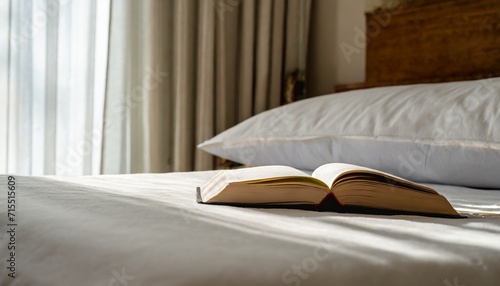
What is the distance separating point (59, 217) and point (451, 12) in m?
1.78

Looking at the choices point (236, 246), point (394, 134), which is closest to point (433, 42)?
point (394, 134)

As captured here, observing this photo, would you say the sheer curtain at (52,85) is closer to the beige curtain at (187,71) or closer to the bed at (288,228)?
the beige curtain at (187,71)

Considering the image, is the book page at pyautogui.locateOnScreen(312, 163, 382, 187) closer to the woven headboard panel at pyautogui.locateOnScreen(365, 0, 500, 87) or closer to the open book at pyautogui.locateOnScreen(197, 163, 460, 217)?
the open book at pyautogui.locateOnScreen(197, 163, 460, 217)

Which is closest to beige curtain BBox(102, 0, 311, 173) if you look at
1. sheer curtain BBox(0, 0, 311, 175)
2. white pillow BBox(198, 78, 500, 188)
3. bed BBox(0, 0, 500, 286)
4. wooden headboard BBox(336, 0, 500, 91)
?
sheer curtain BBox(0, 0, 311, 175)

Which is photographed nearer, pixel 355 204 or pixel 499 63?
pixel 355 204

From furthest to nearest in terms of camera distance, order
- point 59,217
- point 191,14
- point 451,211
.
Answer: point 191,14, point 451,211, point 59,217

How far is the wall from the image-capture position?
264 cm

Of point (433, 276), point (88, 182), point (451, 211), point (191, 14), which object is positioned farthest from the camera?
point (191, 14)

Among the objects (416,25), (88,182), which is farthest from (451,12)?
(88,182)

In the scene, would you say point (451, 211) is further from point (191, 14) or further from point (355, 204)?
point (191, 14)

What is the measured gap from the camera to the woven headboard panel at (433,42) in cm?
201

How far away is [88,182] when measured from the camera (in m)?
1.28

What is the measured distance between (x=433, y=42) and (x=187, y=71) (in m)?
1.04

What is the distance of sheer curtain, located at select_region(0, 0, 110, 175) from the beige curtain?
7 cm
